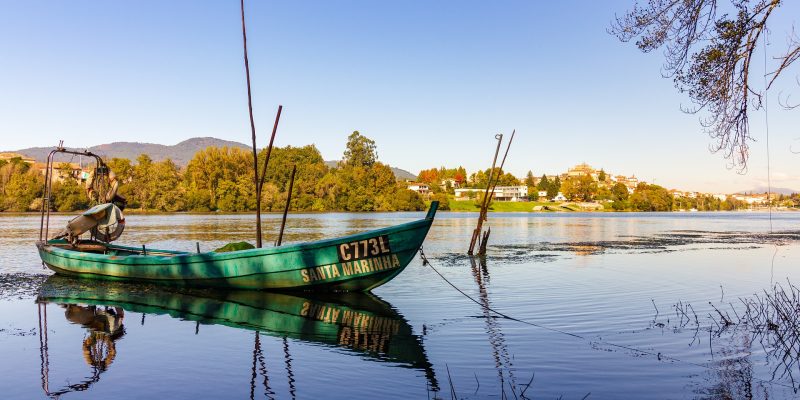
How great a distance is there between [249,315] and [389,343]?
465cm

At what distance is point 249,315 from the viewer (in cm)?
1427

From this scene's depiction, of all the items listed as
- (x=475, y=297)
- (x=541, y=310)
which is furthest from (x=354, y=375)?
(x=475, y=297)

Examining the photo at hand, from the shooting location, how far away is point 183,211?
409 ft

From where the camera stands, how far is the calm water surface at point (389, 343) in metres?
8.34

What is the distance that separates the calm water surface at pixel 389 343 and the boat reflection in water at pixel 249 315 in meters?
0.06

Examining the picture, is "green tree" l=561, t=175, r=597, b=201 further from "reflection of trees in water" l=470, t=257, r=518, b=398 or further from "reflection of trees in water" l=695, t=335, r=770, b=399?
"reflection of trees in water" l=695, t=335, r=770, b=399

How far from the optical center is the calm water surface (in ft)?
27.4

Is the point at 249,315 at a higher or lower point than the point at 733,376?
lower

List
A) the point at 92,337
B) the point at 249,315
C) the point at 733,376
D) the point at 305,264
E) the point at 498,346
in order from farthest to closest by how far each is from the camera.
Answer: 1. the point at 305,264
2. the point at 249,315
3. the point at 92,337
4. the point at 498,346
5. the point at 733,376

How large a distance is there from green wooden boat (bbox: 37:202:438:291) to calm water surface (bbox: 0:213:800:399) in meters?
0.44

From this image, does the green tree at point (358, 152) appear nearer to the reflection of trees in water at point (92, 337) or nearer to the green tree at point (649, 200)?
the green tree at point (649, 200)

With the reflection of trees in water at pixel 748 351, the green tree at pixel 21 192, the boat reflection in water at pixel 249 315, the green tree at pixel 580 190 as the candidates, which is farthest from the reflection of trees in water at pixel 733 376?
the green tree at pixel 580 190

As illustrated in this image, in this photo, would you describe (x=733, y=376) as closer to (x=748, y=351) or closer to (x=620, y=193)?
(x=748, y=351)

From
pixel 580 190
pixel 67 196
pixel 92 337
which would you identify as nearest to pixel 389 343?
pixel 92 337
